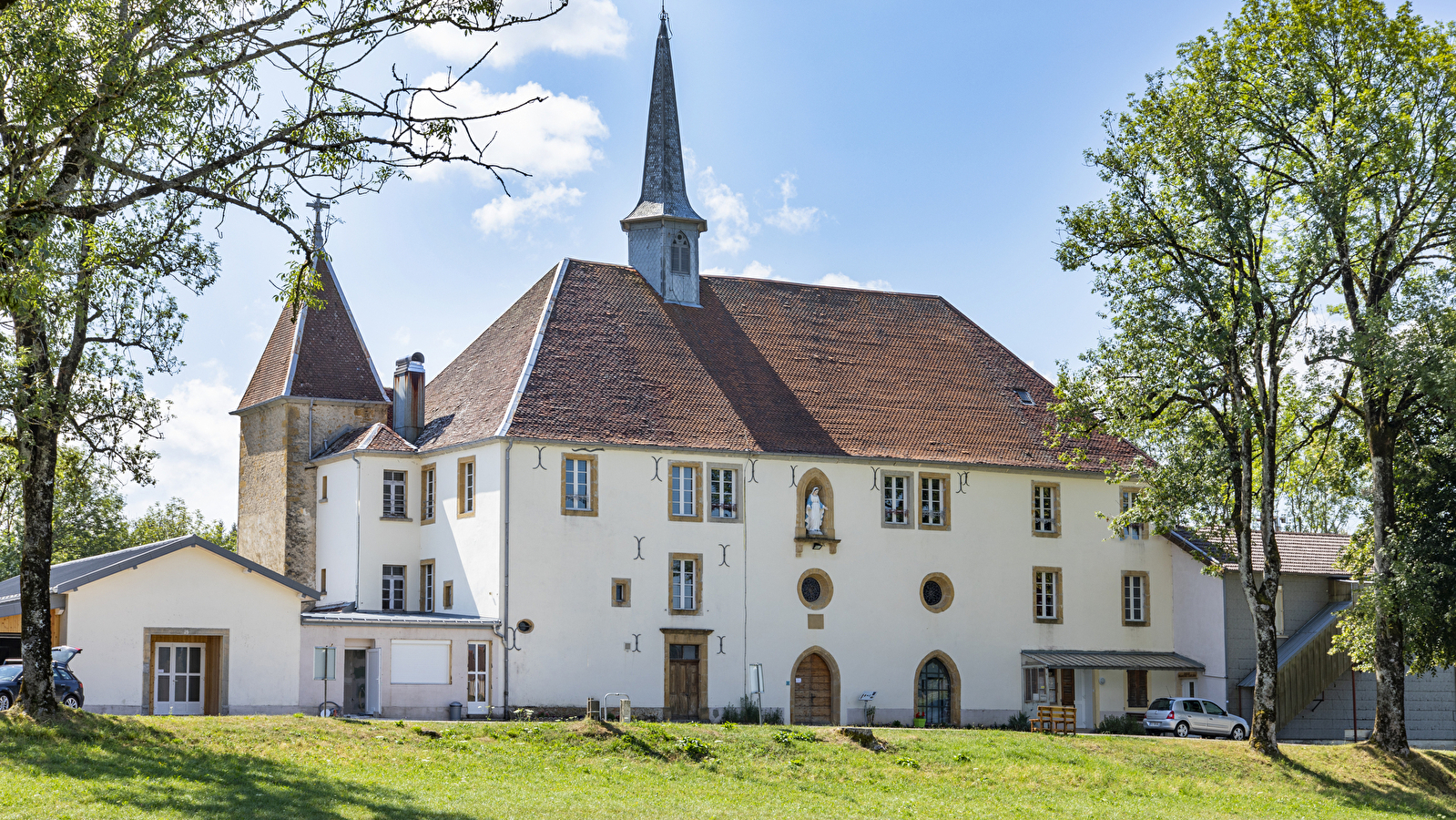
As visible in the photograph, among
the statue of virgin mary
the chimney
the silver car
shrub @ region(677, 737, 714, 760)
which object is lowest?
the silver car

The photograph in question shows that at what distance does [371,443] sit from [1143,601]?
73.6ft

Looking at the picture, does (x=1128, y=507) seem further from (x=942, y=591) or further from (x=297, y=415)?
(x=297, y=415)

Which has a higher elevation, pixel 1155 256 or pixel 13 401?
pixel 1155 256

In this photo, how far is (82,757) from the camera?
818 inches

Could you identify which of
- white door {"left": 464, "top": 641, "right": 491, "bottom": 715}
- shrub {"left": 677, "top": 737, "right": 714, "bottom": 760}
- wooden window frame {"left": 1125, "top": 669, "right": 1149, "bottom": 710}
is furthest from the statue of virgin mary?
shrub {"left": 677, "top": 737, "right": 714, "bottom": 760}

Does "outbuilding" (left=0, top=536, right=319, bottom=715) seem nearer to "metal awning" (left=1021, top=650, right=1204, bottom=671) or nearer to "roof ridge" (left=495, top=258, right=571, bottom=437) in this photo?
"roof ridge" (left=495, top=258, right=571, bottom=437)

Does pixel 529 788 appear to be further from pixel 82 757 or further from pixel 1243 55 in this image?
pixel 1243 55

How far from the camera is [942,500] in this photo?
4106 centimetres

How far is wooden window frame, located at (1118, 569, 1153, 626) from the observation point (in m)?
42.9

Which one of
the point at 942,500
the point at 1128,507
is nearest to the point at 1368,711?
the point at 1128,507

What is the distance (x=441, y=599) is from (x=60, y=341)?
1677 cm

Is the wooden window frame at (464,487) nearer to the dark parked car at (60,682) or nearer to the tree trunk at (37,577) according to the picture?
the dark parked car at (60,682)

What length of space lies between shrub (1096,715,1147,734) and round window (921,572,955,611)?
552 cm

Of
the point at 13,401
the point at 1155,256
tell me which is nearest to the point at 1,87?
the point at 13,401
